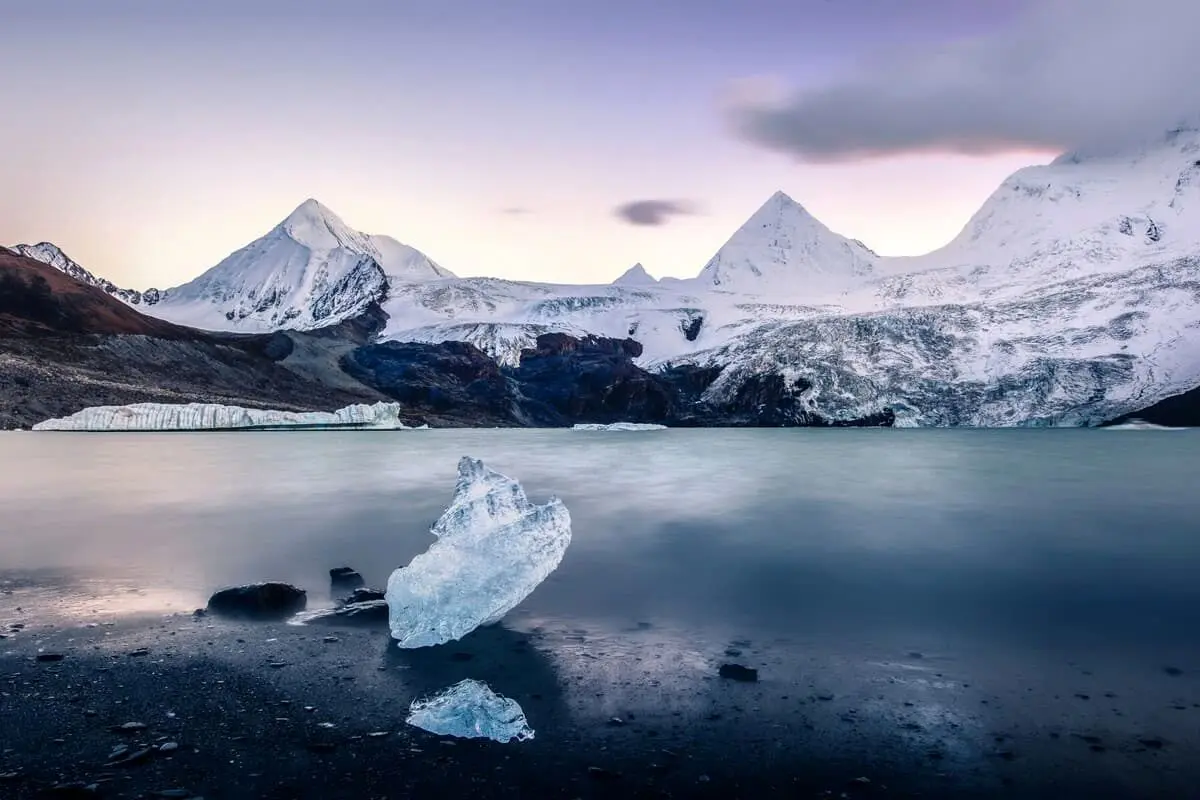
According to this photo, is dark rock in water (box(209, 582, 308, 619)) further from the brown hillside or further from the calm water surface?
the brown hillside

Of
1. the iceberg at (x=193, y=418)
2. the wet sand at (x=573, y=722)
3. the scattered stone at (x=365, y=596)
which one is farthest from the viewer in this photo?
the iceberg at (x=193, y=418)

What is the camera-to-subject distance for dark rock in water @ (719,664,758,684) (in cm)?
1130

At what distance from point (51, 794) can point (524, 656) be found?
6.25 m

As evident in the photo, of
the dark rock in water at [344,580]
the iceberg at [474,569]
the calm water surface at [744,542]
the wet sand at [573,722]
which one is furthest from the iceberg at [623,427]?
the wet sand at [573,722]

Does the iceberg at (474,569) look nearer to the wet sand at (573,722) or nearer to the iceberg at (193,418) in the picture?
the wet sand at (573,722)

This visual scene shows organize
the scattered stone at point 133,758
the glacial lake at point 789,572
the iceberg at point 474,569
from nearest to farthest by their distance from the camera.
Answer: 1. the scattered stone at point 133,758
2. the glacial lake at point 789,572
3. the iceberg at point 474,569

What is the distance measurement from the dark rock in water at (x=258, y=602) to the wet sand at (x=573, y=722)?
4.26 ft

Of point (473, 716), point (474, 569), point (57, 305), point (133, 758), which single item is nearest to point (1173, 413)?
point (474, 569)

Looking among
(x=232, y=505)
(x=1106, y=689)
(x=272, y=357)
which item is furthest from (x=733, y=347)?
(x=1106, y=689)

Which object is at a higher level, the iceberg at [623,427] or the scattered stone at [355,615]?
the scattered stone at [355,615]

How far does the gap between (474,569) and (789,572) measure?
9.32m

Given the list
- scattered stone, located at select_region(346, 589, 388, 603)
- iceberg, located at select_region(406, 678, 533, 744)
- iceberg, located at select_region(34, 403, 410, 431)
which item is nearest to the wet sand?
iceberg, located at select_region(406, 678, 533, 744)

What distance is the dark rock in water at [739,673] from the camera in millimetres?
11297

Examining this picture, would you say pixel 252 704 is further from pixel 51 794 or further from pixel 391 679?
pixel 51 794
